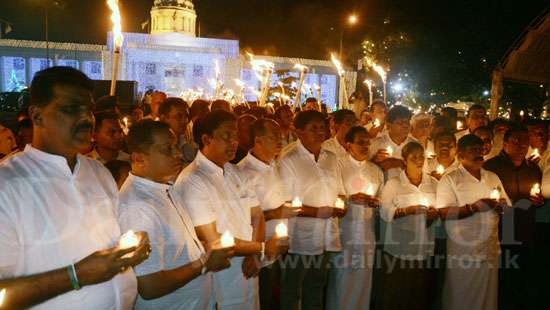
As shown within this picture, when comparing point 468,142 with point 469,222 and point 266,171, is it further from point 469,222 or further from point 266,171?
point 266,171

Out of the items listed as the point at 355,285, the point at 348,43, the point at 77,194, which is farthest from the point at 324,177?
the point at 348,43

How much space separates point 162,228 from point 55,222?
67 cm

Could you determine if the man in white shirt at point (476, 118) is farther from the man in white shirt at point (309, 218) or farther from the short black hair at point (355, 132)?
the man in white shirt at point (309, 218)

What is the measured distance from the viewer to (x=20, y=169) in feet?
7.83

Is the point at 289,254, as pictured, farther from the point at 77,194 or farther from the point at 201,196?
the point at 77,194

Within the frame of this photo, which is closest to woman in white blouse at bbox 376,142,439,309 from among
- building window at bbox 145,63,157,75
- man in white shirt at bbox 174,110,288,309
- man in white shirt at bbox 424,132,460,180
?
man in white shirt at bbox 424,132,460,180

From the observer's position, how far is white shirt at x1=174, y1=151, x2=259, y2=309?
134 inches

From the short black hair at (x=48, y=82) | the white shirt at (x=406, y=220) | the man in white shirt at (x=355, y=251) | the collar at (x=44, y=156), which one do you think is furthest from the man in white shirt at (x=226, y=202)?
the white shirt at (x=406, y=220)

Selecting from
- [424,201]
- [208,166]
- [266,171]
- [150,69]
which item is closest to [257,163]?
[266,171]

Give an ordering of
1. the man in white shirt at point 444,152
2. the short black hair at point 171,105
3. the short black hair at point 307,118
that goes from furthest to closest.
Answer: the short black hair at point 171,105, the man in white shirt at point 444,152, the short black hair at point 307,118

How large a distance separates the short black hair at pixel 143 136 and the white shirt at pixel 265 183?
146 centimetres

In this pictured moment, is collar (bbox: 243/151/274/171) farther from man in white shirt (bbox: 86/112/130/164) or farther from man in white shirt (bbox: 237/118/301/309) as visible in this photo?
man in white shirt (bbox: 86/112/130/164)

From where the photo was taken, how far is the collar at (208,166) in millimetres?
3656

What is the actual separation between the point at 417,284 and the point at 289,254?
1503mm
